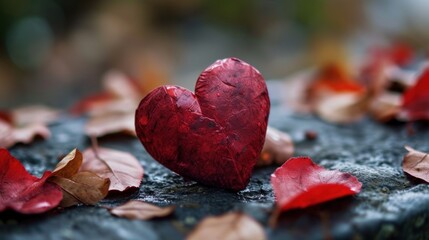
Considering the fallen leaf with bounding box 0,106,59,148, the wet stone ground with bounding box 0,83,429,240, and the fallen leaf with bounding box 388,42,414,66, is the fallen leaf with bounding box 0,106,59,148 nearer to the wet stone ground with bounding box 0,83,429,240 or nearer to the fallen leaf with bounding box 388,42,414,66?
the wet stone ground with bounding box 0,83,429,240

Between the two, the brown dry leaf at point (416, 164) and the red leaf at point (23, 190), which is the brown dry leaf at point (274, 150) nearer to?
the brown dry leaf at point (416, 164)

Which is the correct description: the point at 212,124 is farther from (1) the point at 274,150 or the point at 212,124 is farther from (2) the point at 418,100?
(2) the point at 418,100

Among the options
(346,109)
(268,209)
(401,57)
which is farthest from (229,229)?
(401,57)

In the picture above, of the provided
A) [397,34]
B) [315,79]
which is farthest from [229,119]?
[397,34]

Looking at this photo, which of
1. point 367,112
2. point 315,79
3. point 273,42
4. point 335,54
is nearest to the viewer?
point 367,112

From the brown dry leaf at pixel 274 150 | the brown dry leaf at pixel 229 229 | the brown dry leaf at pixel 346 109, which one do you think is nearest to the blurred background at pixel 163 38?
the brown dry leaf at pixel 346 109

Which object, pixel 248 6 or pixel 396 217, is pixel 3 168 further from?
pixel 248 6
